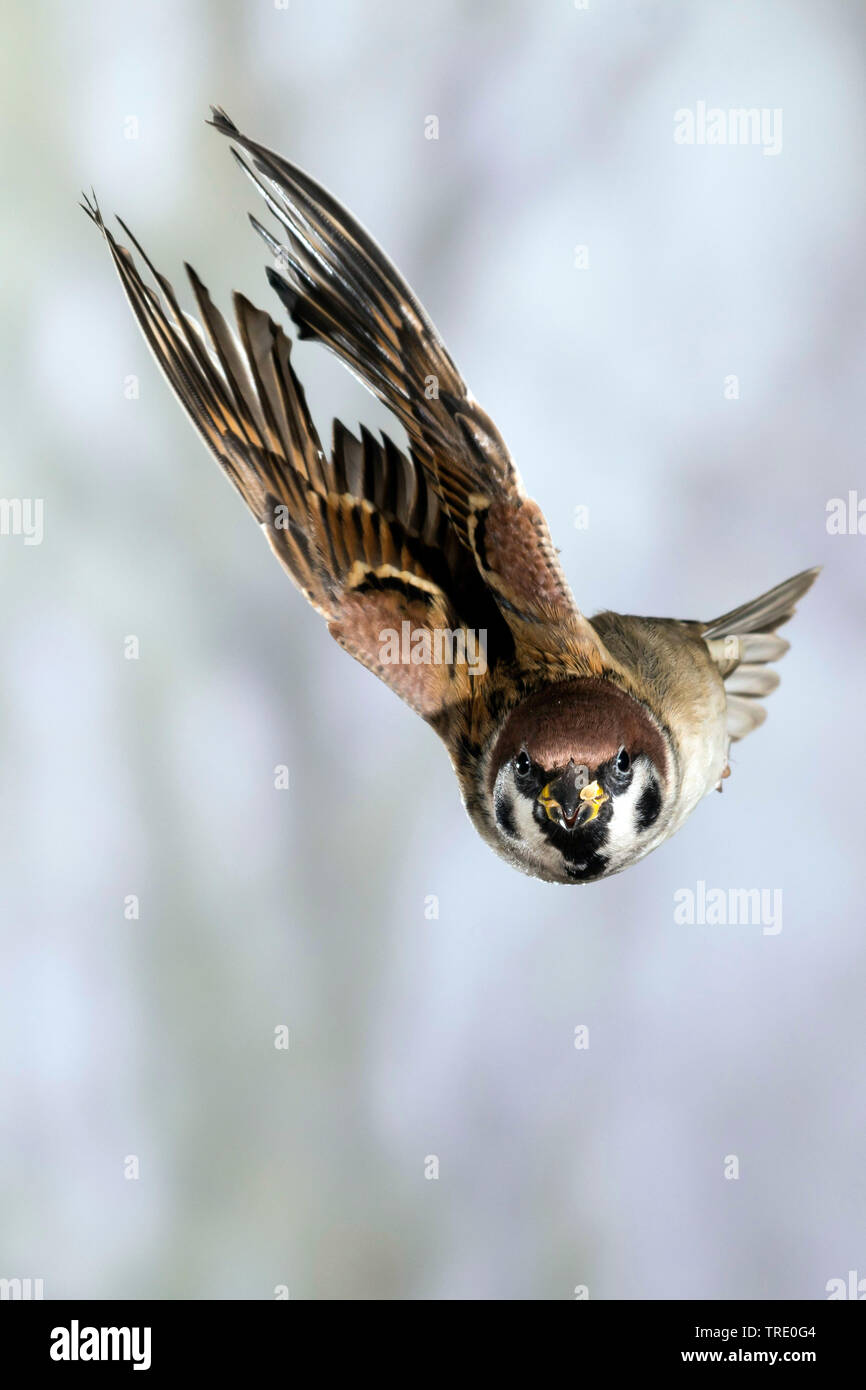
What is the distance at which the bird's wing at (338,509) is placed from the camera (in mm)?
1358

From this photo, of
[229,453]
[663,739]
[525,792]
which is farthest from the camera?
[229,453]

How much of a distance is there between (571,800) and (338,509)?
44 cm

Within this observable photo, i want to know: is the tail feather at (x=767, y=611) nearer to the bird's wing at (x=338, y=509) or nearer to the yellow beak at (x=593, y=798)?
the bird's wing at (x=338, y=509)

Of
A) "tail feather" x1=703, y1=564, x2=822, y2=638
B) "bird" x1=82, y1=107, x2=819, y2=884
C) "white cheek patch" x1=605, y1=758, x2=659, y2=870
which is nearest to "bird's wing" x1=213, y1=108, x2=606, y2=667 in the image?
"bird" x1=82, y1=107, x2=819, y2=884

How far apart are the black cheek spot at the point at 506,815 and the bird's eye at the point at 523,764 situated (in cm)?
3

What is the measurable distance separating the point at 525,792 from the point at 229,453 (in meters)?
0.49

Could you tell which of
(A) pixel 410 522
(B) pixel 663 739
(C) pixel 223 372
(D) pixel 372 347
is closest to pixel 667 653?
(B) pixel 663 739

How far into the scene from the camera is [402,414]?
4.31 feet

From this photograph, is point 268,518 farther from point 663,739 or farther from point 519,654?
point 663,739

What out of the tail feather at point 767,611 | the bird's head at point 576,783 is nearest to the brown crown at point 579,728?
the bird's head at point 576,783

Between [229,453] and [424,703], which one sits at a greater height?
[229,453]

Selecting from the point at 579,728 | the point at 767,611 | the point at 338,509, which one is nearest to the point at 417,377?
the point at 338,509

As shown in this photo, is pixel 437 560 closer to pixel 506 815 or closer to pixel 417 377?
pixel 417 377

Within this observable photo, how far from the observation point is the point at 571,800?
1.15 meters
